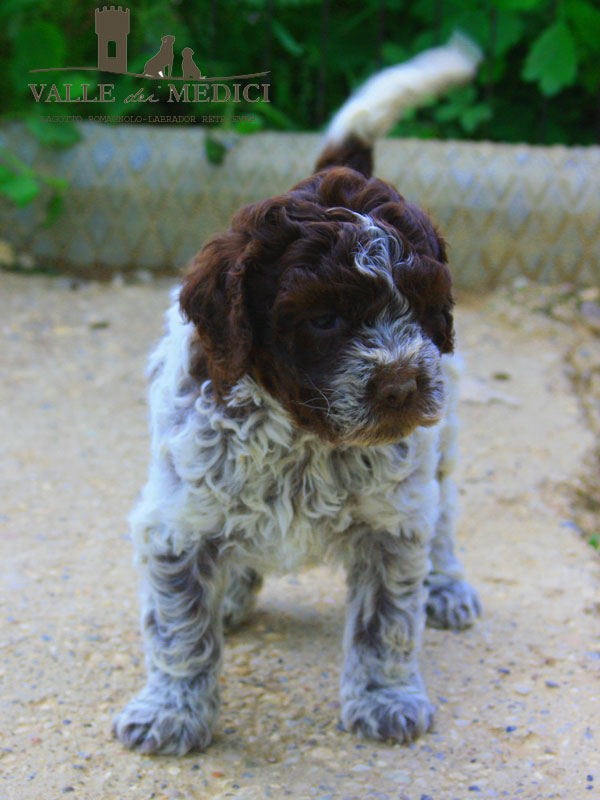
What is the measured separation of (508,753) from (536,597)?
111 cm

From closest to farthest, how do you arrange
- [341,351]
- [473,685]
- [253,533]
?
1. [341,351]
2. [253,533]
3. [473,685]

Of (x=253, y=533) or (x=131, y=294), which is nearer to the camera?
(x=253, y=533)

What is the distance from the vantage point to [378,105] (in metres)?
3.70

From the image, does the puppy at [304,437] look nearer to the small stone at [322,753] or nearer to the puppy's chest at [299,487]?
the puppy's chest at [299,487]

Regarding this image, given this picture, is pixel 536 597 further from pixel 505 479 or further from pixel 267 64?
pixel 267 64

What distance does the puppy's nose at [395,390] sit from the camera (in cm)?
254

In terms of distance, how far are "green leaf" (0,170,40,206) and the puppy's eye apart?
472cm

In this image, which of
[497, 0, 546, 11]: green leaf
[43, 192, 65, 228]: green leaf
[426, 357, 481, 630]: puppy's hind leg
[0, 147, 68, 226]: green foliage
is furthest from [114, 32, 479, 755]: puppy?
[497, 0, 546, 11]: green leaf

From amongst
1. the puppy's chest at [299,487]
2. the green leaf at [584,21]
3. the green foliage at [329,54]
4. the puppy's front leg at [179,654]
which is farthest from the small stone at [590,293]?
the puppy's front leg at [179,654]

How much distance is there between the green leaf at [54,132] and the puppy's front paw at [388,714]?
17.7 feet

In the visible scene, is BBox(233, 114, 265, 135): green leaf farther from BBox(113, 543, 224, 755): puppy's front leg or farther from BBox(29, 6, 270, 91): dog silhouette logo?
BBox(113, 543, 224, 755): puppy's front leg

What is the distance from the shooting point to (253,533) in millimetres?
2922

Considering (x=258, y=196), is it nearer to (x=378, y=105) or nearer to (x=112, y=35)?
(x=112, y=35)

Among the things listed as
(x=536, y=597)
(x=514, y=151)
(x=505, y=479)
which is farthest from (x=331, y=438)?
(x=514, y=151)
